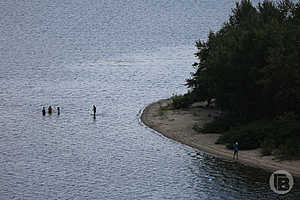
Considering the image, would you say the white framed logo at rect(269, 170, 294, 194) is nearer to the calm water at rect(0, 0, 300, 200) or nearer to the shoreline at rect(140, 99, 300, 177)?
the shoreline at rect(140, 99, 300, 177)

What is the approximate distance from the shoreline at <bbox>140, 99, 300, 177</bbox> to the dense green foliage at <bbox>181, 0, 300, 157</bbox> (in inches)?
65.3

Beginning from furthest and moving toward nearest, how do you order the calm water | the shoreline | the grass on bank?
the grass on bank < the shoreline < the calm water

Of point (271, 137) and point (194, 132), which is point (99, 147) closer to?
point (194, 132)

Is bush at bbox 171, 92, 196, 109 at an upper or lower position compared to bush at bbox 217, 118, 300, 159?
upper

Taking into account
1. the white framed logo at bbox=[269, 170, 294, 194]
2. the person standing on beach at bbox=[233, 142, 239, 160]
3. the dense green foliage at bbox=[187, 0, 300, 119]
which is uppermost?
the dense green foliage at bbox=[187, 0, 300, 119]

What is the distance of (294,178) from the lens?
71.4 m

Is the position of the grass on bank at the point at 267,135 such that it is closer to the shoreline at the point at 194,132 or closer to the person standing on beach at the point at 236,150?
the shoreline at the point at 194,132

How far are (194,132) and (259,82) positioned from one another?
1449 centimetres

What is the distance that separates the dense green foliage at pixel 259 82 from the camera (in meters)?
80.1

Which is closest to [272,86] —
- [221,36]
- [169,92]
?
[221,36]

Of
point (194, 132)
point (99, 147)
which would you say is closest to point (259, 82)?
point (194, 132)

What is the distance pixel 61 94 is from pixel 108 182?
57.5 meters

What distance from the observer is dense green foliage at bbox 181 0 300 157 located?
8006 cm

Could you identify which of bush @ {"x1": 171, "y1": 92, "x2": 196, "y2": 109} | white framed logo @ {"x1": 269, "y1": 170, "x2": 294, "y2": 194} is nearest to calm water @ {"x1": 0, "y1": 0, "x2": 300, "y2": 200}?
white framed logo @ {"x1": 269, "y1": 170, "x2": 294, "y2": 194}
